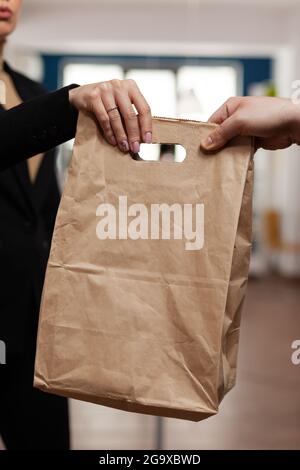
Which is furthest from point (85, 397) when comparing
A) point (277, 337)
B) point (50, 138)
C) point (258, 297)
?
point (258, 297)

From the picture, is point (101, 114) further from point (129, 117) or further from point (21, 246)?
point (21, 246)

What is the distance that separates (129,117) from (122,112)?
11mm

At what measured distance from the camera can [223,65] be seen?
8.17 m

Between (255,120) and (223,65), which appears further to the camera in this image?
(223,65)

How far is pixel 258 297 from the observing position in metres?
5.92

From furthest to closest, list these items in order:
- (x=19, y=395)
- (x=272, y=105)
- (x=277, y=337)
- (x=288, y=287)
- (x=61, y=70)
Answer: (x=61, y=70)
(x=288, y=287)
(x=277, y=337)
(x=19, y=395)
(x=272, y=105)

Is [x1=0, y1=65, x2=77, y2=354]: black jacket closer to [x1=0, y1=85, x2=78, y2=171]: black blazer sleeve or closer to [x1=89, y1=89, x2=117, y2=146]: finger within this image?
[x1=0, y1=85, x2=78, y2=171]: black blazer sleeve

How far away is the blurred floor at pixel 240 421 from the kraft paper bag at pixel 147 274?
168cm

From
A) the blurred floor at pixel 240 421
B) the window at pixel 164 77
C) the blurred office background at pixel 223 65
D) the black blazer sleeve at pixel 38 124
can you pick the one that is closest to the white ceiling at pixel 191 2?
the blurred office background at pixel 223 65

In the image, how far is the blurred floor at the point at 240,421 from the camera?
2490 mm

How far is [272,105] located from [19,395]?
2.57ft

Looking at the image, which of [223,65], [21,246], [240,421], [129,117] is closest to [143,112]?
[129,117]

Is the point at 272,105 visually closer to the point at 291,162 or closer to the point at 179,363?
the point at 179,363

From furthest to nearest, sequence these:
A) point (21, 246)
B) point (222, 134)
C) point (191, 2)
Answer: point (191, 2) < point (21, 246) < point (222, 134)
